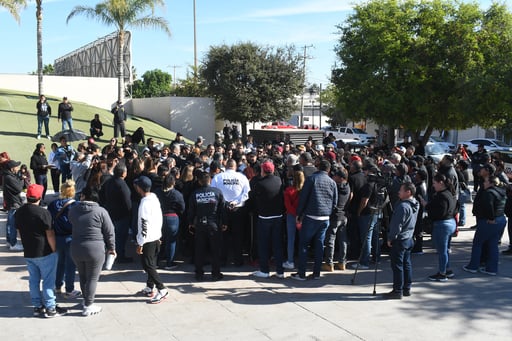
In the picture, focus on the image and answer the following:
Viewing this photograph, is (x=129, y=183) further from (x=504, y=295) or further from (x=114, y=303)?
(x=504, y=295)

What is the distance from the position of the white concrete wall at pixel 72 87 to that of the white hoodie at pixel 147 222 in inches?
1191

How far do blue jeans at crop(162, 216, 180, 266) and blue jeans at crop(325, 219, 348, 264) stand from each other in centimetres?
255

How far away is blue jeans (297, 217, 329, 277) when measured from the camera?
785 cm

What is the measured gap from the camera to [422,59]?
20.6 metres

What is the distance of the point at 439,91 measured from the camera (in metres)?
20.7

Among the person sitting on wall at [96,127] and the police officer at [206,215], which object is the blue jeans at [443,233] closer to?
the police officer at [206,215]

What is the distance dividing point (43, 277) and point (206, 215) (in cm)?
246

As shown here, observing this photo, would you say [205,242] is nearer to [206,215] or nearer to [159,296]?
[206,215]

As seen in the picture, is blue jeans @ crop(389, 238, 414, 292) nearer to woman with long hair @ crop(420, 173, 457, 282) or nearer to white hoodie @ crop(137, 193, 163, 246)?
woman with long hair @ crop(420, 173, 457, 282)

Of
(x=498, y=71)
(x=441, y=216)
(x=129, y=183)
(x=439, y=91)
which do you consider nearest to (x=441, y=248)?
(x=441, y=216)

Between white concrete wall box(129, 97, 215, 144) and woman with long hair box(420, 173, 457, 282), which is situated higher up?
white concrete wall box(129, 97, 215, 144)

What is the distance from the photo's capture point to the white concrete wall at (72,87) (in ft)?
113

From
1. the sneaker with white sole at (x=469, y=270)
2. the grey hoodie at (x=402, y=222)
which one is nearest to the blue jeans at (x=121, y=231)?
the grey hoodie at (x=402, y=222)

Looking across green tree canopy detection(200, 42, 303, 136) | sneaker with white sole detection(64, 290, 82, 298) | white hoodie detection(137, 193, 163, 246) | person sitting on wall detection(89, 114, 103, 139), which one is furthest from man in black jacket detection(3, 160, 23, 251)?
green tree canopy detection(200, 42, 303, 136)
